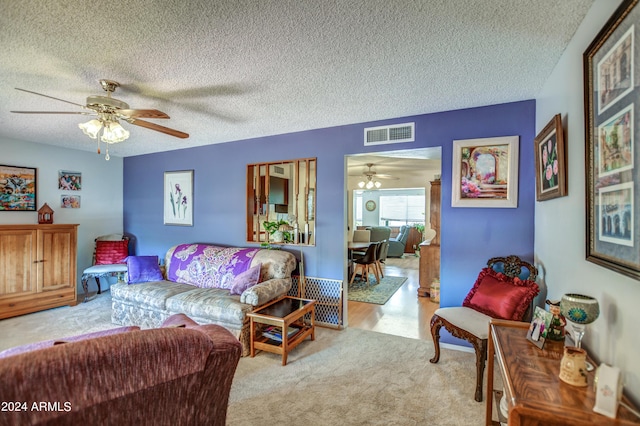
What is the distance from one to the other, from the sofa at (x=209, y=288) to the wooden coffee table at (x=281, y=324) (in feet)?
0.30

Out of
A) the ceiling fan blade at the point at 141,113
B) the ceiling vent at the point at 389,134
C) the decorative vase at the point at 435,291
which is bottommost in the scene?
the decorative vase at the point at 435,291

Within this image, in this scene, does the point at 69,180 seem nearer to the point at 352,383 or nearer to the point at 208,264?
the point at 208,264

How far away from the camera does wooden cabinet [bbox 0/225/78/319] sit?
347 cm

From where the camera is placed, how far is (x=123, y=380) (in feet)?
3.14

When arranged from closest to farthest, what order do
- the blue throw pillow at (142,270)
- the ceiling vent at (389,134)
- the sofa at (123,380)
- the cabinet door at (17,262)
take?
1. the sofa at (123,380)
2. the ceiling vent at (389,134)
3. the cabinet door at (17,262)
4. the blue throw pillow at (142,270)

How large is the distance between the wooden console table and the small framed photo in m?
0.03

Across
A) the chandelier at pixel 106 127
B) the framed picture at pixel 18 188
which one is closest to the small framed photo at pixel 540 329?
the chandelier at pixel 106 127

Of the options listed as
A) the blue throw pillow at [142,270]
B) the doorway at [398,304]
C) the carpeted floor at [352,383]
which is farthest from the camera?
the blue throw pillow at [142,270]

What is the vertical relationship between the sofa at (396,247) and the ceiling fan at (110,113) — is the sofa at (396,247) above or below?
below

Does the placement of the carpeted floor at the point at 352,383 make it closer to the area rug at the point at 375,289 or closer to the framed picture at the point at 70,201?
the area rug at the point at 375,289

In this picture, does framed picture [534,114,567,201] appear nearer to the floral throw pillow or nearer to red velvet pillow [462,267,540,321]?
red velvet pillow [462,267,540,321]

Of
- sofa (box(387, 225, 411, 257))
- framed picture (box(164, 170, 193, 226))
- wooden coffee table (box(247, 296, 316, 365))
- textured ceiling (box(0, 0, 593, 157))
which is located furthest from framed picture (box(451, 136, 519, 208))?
sofa (box(387, 225, 411, 257))

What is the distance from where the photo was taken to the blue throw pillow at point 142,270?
3.57 metres

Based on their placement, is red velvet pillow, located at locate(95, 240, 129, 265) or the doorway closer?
the doorway
